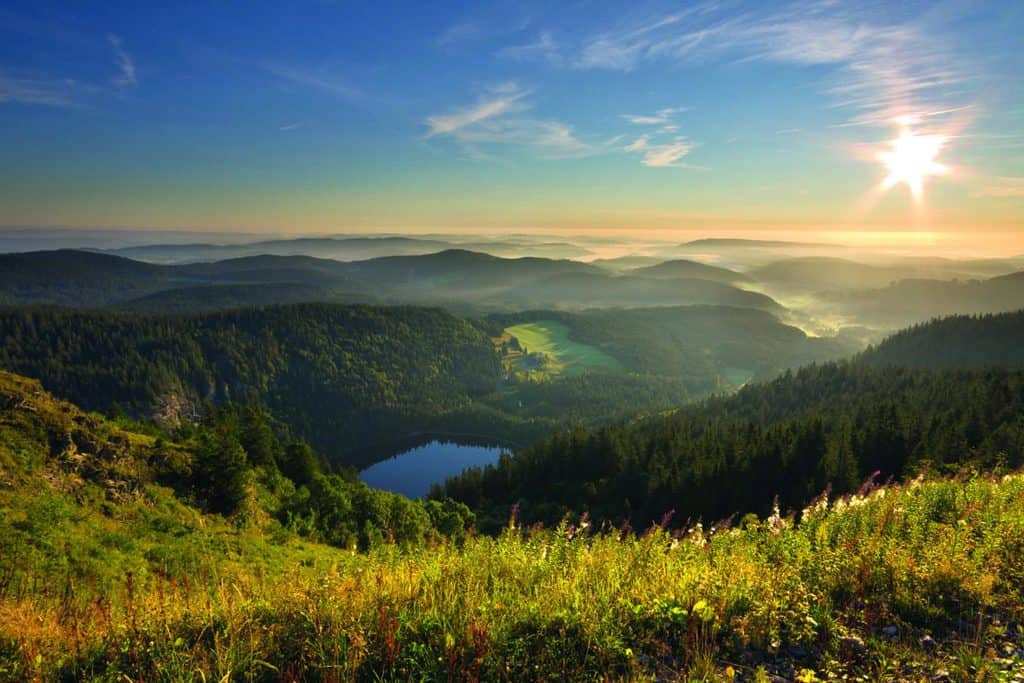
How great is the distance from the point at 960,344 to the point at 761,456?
191859mm

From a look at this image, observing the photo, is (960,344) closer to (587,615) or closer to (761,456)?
(761,456)

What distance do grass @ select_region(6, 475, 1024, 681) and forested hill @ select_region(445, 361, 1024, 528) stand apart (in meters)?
15.2

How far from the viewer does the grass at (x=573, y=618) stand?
4.90 m

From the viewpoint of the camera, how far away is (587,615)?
5512 mm

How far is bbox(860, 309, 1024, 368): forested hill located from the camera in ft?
Result: 575

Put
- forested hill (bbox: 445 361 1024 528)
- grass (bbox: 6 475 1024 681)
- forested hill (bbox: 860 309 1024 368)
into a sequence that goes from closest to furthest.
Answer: grass (bbox: 6 475 1024 681), forested hill (bbox: 445 361 1024 528), forested hill (bbox: 860 309 1024 368)

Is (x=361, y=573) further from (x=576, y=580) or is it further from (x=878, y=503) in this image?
(x=878, y=503)

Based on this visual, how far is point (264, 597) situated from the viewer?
605 cm

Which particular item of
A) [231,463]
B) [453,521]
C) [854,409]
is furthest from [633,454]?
[231,463]

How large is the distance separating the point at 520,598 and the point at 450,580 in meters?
1.12

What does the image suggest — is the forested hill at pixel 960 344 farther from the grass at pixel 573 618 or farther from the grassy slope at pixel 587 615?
the grass at pixel 573 618

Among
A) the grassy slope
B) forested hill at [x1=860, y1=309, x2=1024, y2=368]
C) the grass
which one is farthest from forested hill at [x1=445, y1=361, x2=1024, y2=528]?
forested hill at [x1=860, y1=309, x2=1024, y2=368]

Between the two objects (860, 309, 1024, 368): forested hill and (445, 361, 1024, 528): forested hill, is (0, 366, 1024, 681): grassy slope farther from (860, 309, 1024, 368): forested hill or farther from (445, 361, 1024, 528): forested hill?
(860, 309, 1024, 368): forested hill

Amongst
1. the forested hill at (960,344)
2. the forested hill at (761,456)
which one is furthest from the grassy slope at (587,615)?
the forested hill at (960,344)
